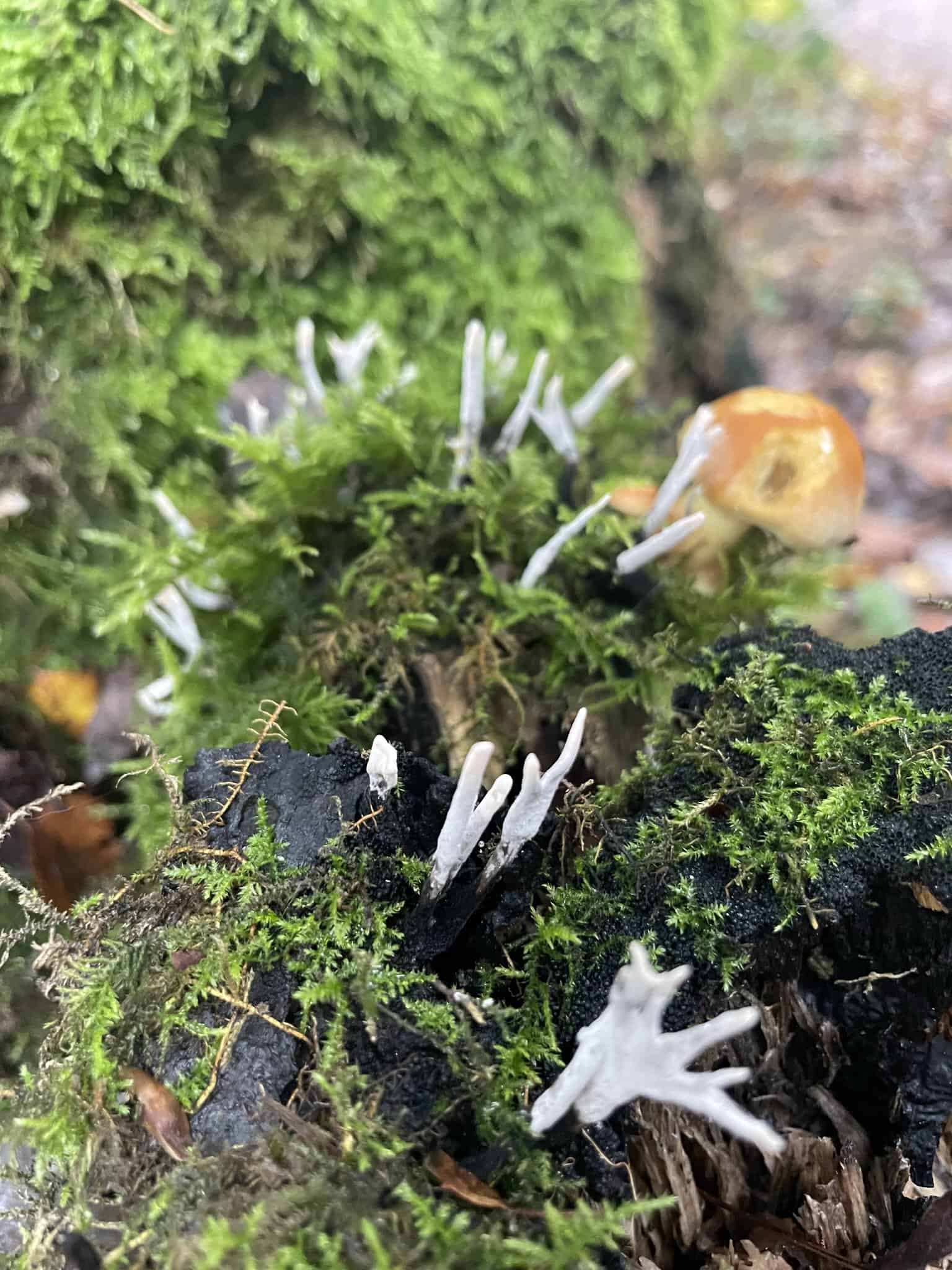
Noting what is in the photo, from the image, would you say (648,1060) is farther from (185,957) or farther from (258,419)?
(258,419)

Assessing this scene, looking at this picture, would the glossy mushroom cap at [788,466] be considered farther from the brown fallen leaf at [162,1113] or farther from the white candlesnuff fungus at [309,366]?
the brown fallen leaf at [162,1113]

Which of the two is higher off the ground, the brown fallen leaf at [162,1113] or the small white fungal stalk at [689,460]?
the small white fungal stalk at [689,460]

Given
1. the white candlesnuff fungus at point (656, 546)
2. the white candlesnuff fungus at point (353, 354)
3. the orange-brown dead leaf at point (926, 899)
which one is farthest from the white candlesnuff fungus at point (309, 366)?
the orange-brown dead leaf at point (926, 899)

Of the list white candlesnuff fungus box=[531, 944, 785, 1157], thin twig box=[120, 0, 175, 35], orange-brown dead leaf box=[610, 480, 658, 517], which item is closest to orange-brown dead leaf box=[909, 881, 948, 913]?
white candlesnuff fungus box=[531, 944, 785, 1157]

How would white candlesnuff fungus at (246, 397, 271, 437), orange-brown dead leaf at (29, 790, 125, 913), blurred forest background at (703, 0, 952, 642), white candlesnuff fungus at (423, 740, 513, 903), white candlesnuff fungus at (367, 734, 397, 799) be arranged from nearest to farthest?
1. white candlesnuff fungus at (423, 740, 513, 903)
2. white candlesnuff fungus at (367, 734, 397, 799)
3. orange-brown dead leaf at (29, 790, 125, 913)
4. white candlesnuff fungus at (246, 397, 271, 437)
5. blurred forest background at (703, 0, 952, 642)

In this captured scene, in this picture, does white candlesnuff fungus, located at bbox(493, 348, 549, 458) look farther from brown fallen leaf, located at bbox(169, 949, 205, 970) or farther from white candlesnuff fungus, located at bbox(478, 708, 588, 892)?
brown fallen leaf, located at bbox(169, 949, 205, 970)
